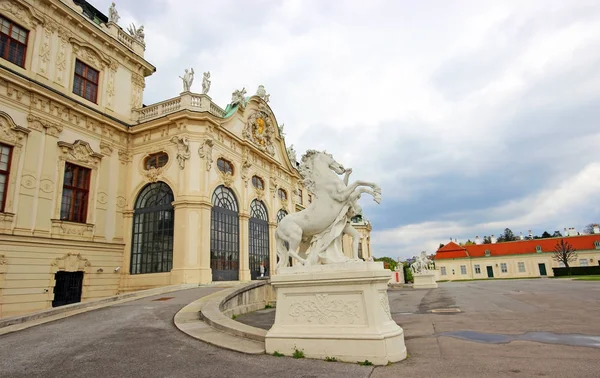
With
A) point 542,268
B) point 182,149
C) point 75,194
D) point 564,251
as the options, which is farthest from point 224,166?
point 542,268

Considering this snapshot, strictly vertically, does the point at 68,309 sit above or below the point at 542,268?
above

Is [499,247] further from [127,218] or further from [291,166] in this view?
[127,218]

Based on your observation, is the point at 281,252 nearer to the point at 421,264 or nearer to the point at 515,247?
the point at 421,264

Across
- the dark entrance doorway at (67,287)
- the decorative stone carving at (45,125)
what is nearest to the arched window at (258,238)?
the dark entrance doorway at (67,287)

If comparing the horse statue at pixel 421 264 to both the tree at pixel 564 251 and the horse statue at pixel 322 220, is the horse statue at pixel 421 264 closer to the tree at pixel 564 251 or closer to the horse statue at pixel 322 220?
the horse statue at pixel 322 220

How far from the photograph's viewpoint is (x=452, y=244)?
59188mm

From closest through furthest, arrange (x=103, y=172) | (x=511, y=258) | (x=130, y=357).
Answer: (x=130, y=357) → (x=103, y=172) → (x=511, y=258)

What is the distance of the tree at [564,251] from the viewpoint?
47412mm

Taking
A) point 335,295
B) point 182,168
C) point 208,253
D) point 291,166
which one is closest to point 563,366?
point 335,295

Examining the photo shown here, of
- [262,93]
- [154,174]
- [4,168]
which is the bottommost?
[4,168]

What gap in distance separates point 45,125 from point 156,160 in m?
5.73

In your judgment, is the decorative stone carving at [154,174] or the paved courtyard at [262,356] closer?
the paved courtyard at [262,356]

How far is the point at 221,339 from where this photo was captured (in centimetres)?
616

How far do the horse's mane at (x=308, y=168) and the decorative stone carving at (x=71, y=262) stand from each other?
14953 millimetres
